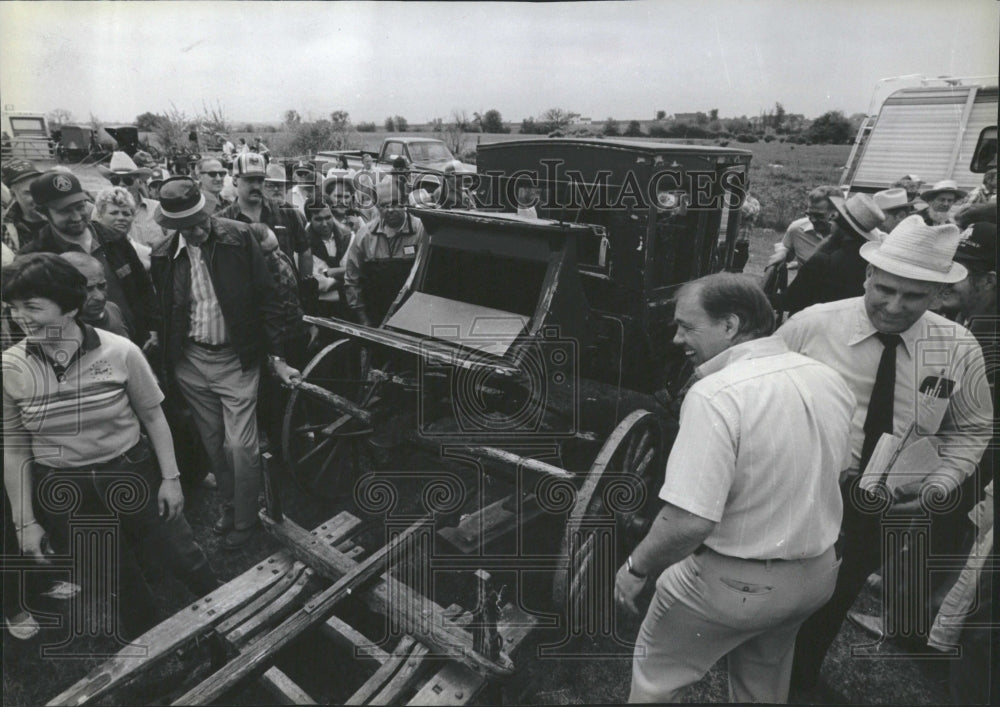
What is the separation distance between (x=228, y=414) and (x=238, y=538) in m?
0.78

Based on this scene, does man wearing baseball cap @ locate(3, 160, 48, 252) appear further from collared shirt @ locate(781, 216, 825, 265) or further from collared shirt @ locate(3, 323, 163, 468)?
collared shirt @ locate(781, 216, 825, 265)

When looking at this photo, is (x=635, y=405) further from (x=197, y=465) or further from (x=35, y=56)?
(x=35, y=56)

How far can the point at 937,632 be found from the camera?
9.71 feet

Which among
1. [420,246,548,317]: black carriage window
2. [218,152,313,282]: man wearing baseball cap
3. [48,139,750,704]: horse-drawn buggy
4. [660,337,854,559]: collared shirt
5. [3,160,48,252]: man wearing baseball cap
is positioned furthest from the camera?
[218,152,313,282]: man wearing baseball cap

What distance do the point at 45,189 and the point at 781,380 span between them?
3.56m

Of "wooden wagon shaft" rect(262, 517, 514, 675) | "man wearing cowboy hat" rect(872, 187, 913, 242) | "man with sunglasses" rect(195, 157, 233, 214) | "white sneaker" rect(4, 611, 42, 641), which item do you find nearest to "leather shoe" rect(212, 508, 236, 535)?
"wooden wagon shaft" rect(262, 517, 514, 675)

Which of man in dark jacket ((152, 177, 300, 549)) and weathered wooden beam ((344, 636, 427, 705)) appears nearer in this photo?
weathered wooden beam ((344, 636, 427, 705))

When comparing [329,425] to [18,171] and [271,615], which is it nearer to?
[271,615]

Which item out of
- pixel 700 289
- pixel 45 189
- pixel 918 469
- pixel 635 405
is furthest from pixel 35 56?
pixel 635 405

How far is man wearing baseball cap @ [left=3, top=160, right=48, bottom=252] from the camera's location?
3719 millimetres

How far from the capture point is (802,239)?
4867 millimetres

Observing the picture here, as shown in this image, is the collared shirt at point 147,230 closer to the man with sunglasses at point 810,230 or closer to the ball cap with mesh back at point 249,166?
the ball cap with mesh back at point 249,166

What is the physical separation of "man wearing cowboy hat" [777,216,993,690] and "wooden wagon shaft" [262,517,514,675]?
5.46ft

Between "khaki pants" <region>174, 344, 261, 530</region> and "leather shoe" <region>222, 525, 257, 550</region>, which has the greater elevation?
"khaki pants" <region>174, 344, 261, 530</region>
